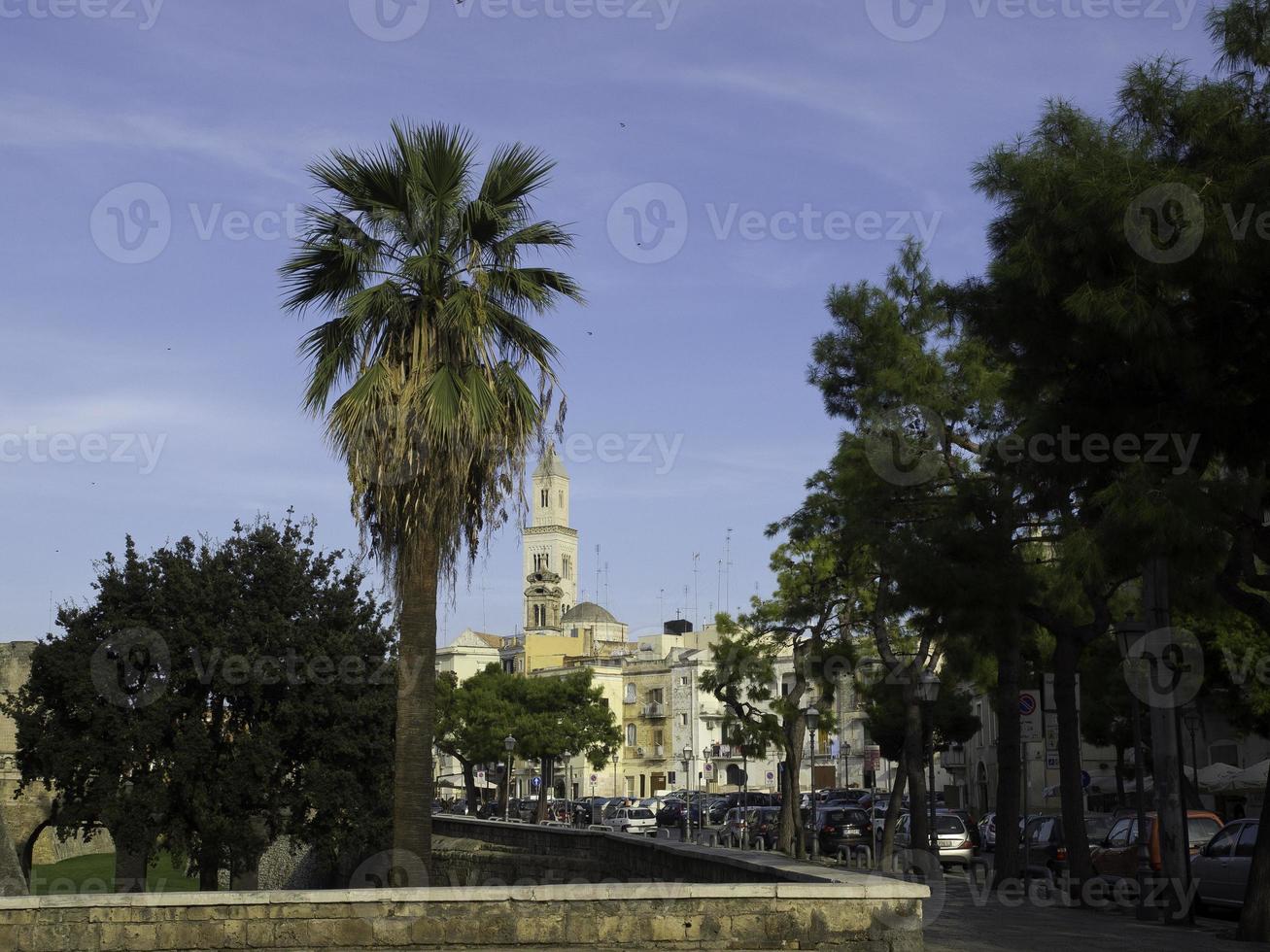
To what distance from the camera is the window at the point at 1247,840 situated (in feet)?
63.9

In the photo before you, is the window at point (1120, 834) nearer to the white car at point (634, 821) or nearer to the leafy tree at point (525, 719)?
the white car at point (634, 821)

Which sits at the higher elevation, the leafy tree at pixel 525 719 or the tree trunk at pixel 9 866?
the leafy tree at pixel 525 719

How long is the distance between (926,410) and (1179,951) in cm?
1250

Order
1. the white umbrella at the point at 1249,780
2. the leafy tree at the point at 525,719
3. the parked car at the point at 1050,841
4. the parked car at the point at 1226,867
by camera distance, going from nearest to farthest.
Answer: the parked car at the point at 1226,867 → the parked car at the point at 1050,841 → the white umbrella at the point at 1249,780 → the leafy tree at the point at 525,719

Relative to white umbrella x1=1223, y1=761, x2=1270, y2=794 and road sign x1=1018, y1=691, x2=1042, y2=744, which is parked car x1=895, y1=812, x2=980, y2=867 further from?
road sign x1=1018, y1=691, x2=1042, y2=744

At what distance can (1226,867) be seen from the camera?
19.7 m

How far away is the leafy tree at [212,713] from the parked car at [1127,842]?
13083 millimetres

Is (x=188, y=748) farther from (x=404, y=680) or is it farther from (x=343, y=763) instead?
(x=404, y=680)

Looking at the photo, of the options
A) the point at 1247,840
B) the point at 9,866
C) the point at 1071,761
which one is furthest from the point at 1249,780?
the point at 9,866

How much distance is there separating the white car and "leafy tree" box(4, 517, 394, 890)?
3168 centimetres

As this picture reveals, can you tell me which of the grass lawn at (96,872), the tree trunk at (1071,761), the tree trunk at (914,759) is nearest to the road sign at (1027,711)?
the tree trunk at (1071,761)

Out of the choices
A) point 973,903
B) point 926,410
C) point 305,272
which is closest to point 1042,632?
point 926,410

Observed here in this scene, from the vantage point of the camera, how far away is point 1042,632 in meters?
31.7

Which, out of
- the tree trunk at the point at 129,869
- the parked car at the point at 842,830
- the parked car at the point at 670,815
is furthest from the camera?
the parked car at the point at 670,815
